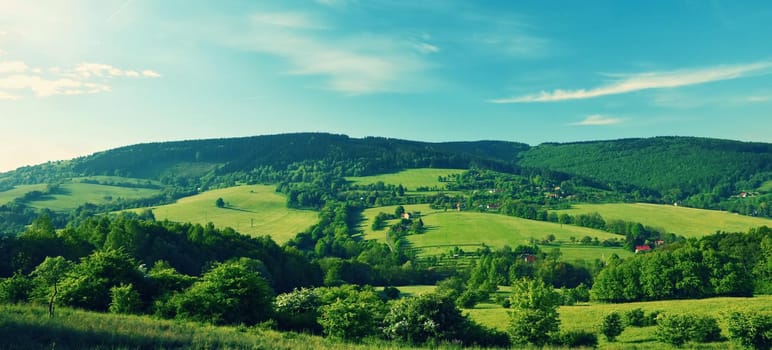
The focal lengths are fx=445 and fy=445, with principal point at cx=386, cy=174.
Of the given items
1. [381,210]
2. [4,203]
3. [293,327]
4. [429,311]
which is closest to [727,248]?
[429,311]

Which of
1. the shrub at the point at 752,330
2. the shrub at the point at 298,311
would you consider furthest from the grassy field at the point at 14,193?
the shrub at the point at 752,330

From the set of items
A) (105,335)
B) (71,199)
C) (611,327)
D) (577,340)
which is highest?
(105,335)

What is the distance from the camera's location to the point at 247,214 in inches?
6590

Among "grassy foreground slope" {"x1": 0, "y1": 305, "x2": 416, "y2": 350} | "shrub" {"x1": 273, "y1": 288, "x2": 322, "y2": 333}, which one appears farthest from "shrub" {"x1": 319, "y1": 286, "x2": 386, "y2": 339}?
"grassy foreground slope" {"x1": 0, "y1": 305, "x2": 416, "y2": 350}

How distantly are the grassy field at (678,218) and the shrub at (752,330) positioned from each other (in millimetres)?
130338

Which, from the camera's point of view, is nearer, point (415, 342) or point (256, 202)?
point (415, 342)

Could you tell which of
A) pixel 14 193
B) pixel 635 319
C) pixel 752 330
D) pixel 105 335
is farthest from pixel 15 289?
pixel 14 193

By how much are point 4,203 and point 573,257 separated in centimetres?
18883

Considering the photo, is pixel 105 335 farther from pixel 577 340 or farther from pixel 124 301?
pixel 577 340

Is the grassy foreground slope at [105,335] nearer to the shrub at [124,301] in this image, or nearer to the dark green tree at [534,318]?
the shrub at [124,301]

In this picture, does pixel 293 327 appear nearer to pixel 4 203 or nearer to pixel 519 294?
pixel 519 294

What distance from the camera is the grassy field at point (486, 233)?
412 ft

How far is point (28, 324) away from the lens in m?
17.6

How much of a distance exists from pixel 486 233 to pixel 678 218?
7748cm
